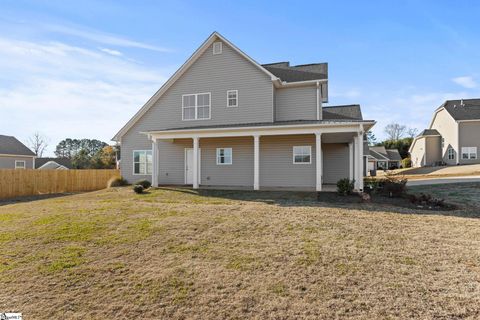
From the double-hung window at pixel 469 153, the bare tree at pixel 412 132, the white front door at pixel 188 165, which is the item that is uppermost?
the bare tree at pixel 412 132

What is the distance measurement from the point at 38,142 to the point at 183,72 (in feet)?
208

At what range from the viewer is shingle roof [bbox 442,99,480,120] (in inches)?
1308

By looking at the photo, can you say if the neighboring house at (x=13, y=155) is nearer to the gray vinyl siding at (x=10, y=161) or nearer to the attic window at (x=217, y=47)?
the gray vinyl siding at (x=10, y=161)

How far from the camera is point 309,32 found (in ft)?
50.9

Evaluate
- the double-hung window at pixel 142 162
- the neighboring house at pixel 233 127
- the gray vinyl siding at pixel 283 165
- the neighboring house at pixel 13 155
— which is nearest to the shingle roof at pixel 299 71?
the neighboring house at pixel 233 127

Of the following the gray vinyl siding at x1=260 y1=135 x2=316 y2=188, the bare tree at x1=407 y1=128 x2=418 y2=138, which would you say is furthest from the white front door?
the bare tree at x1=407 y1=128 x2=418 y2=138

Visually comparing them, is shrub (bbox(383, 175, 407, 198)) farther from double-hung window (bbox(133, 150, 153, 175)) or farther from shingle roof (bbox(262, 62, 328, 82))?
double-hung window (bbox(133, 150, 153, 175))

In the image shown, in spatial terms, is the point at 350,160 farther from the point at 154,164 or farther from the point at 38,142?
the point at 38,142

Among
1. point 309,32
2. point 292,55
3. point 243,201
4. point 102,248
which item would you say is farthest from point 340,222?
point 292,55

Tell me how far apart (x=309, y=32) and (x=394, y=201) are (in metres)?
9.53

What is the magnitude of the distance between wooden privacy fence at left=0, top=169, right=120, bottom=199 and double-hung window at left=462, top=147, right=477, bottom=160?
121ft

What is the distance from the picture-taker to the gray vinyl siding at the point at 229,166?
17.6 m

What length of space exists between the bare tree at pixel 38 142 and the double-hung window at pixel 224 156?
64.7 meters

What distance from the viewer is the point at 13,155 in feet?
101
